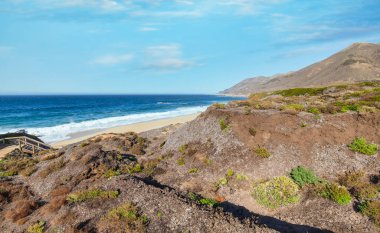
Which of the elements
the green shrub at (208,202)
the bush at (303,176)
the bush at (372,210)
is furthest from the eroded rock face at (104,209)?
the bush at (372,210)

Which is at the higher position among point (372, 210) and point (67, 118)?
point (67, 118)

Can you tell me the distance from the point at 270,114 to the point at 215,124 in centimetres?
522

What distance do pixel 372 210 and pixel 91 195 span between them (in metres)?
15.1

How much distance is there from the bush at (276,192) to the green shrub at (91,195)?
28.2 feet

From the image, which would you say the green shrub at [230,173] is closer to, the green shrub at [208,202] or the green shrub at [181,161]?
the green shrub at [208,202]

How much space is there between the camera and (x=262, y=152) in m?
19.2

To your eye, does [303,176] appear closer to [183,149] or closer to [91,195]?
[183,149]

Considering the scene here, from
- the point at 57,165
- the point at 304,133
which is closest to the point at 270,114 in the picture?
the point at 304,133

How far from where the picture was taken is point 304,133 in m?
20.6

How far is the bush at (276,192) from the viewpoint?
1507cm

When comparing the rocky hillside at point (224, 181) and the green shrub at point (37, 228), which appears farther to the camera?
the rocky hillside at point (224, 181)

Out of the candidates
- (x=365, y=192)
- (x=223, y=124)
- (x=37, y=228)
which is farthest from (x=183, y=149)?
(x=365, y=192)

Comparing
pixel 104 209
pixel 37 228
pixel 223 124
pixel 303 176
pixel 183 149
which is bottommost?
pixel 37 228

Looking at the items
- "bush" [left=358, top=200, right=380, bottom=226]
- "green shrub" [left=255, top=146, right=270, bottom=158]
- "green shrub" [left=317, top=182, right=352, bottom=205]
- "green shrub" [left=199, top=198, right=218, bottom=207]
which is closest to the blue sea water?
"green shrub" [left=255, top=146, right=270, bottom=158]
